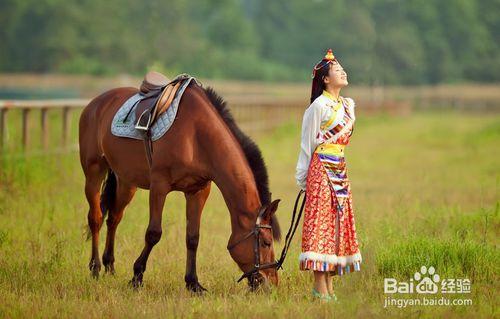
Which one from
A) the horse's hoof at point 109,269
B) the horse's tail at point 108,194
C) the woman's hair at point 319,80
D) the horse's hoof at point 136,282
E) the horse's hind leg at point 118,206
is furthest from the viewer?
the horse's tail at point 108,194

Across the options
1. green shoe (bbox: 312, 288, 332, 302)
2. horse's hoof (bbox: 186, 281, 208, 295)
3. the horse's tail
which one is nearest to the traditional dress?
green shoe (bbox: 312, 288, 332, 302)

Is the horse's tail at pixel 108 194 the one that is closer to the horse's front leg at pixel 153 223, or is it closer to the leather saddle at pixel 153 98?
the leather saddle at pixel 153 98

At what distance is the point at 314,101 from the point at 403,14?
90.3 metres

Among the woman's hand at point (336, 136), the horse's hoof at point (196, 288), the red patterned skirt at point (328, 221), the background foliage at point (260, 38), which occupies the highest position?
the background foliage at point (260, 38)

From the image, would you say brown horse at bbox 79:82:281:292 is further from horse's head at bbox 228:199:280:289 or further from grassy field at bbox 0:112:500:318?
grassy field at bbox 0:112:500:318

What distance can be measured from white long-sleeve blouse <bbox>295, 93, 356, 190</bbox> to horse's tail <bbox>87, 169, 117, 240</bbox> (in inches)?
102

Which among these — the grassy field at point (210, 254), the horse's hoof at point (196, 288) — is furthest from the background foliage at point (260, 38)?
the horse's hoof at point (196, 288)

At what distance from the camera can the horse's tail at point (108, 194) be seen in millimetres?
8625

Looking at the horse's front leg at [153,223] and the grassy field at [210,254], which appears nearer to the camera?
the grassy field at [210,254]

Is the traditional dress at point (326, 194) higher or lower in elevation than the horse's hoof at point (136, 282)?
higher

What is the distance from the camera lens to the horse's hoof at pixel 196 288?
712cm

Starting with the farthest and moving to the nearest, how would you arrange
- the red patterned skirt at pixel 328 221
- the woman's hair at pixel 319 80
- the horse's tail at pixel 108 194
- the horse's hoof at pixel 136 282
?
the horse's tail at pixel 108 194 < the horse's hoof at pixel 136 282 < the woman's hair at pixel 319 80 < the red patterned skirt at pixel 328 221

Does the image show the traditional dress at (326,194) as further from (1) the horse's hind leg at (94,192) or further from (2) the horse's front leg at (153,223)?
(1) the horse's hind leg at (94,192)

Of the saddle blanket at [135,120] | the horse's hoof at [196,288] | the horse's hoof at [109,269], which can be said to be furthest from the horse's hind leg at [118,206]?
the horse's hoof at [196,288]
